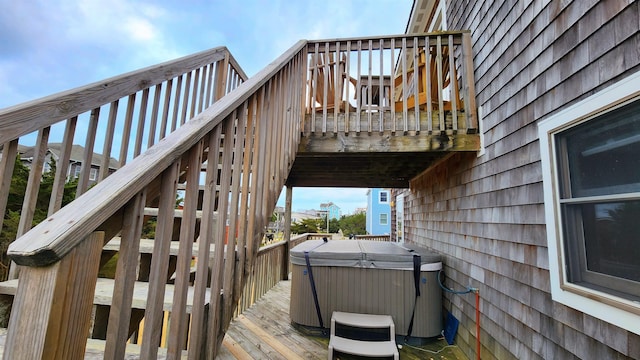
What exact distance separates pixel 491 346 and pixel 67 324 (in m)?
2.90

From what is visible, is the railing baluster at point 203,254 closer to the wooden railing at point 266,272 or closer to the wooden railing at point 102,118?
the wooden railing at point 102,118

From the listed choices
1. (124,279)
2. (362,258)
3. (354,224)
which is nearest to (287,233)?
(362,258)

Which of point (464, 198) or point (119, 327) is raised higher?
point (464, 198)

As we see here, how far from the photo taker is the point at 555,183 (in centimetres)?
175

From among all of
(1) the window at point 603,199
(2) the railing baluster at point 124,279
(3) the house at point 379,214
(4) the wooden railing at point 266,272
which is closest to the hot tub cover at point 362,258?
(4) the wooden railing at point 266,272

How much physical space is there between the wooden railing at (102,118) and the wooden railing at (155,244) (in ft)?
0.22

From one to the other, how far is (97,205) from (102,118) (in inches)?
56.8

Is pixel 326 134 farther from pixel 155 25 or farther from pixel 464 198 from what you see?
pixel 155 25

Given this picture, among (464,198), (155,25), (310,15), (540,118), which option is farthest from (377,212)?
(540,118)

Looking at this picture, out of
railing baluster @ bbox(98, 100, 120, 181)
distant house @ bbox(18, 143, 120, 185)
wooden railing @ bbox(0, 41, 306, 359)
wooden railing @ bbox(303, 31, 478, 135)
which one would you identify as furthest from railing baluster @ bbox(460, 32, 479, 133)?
distant house @ bbox(18, 143, 120, 185)

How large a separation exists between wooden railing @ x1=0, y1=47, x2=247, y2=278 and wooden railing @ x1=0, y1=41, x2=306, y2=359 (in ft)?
0.22

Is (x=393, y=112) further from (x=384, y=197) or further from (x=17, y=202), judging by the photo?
(x=384, y=197)

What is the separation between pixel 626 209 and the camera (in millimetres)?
1381

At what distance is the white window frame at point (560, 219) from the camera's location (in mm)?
1299
